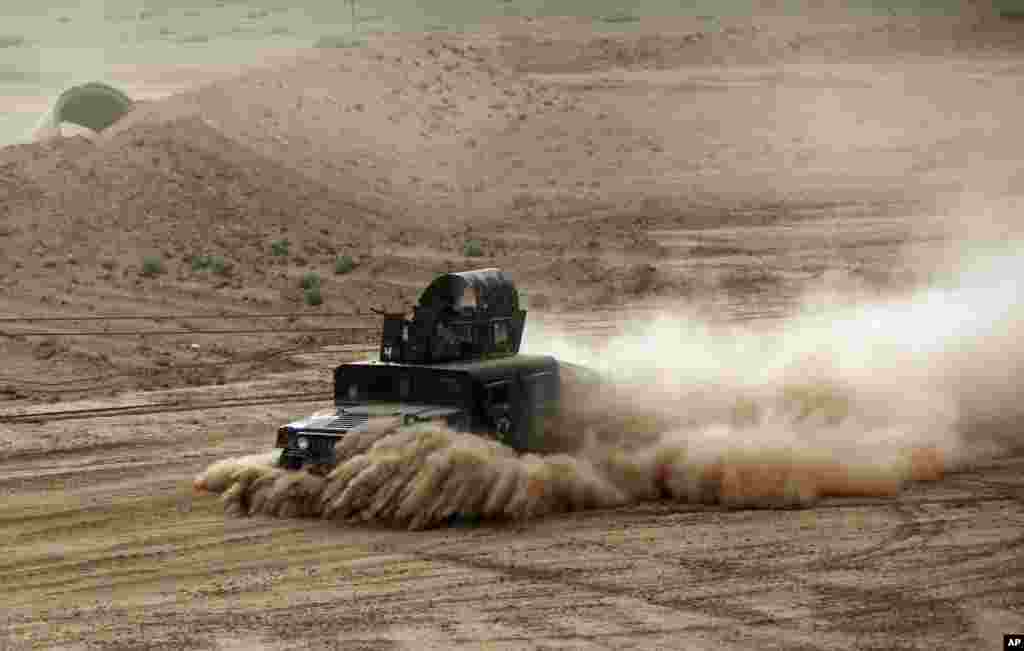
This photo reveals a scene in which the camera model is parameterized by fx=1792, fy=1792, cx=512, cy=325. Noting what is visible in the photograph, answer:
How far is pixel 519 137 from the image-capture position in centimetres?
6112

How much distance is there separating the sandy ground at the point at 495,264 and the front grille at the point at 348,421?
1.38m

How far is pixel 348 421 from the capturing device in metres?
20.6

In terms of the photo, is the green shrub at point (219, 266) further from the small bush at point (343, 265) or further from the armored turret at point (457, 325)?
the armored turret at point (457, 325)

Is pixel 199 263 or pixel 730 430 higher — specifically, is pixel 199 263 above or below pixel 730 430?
above

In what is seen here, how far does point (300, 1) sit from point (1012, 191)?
80334 mm

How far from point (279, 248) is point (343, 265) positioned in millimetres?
1798

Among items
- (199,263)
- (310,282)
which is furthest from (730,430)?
(199,263)

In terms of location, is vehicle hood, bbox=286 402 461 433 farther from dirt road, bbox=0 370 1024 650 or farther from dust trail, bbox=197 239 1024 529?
dirt road, bbox=0 370 1024 650

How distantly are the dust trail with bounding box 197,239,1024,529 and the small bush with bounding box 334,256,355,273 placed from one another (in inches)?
627

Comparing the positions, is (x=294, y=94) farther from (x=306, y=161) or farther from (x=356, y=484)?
(x=356, y=484)

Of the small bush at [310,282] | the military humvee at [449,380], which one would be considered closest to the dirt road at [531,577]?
the military humvee at [449,380]

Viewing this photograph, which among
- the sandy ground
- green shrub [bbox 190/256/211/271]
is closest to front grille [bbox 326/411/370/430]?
the sandy ground

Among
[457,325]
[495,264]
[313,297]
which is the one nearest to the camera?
[457,325]

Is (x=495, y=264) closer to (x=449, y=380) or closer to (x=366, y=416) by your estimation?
(x=449, y=380)
